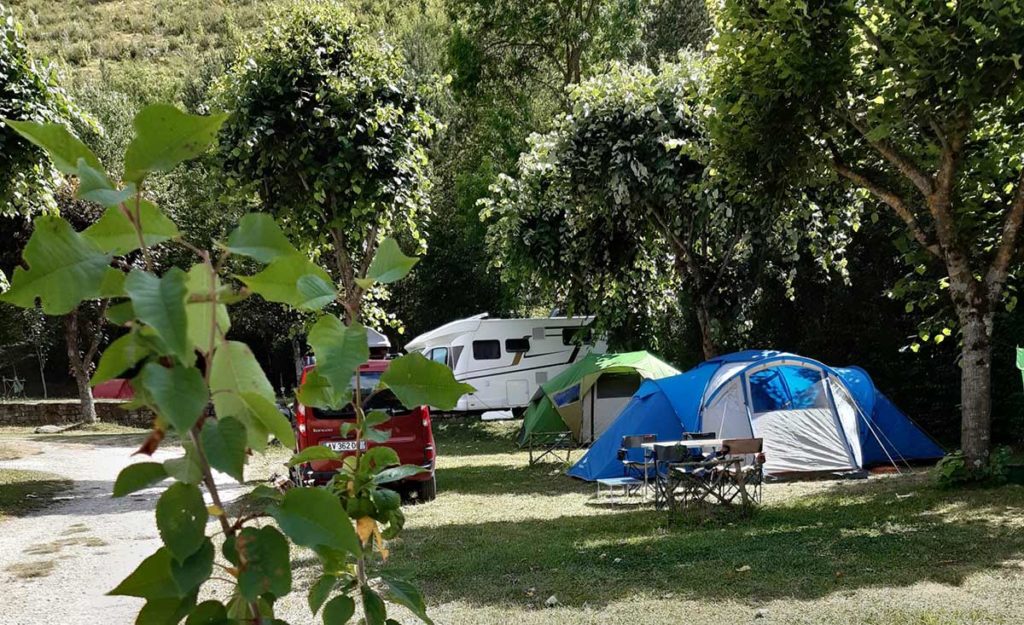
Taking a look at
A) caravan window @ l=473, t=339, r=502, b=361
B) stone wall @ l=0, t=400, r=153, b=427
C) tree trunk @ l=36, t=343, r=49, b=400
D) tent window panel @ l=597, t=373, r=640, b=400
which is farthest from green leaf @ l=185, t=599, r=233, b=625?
tree trunk @ l=36, t=343, r=49, b=400

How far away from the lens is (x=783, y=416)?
1091 cm

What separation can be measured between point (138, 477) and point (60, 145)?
348mm

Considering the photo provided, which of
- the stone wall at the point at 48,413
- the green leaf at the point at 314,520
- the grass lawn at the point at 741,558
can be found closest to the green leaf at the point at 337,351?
the green leaf at the point at 314,520

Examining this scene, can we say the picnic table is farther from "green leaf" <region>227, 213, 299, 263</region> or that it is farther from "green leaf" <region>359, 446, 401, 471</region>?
"green leaf" <region>227, 213, 299, 263</region>

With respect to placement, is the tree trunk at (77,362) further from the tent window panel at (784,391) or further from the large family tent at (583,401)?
the tent window panel at (784,391)

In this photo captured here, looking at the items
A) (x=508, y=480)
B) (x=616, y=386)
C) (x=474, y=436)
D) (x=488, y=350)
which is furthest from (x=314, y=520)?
(x=488, y=350)

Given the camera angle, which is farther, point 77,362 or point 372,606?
point 77,362

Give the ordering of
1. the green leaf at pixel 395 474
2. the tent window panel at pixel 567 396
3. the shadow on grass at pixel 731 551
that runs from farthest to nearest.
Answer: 1. the tent window panel at pixel 567 396
2. the shadow on grass at pixel 731 551
3. the green leaf at pixel 395 474

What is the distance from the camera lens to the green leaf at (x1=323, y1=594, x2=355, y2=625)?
122 cm

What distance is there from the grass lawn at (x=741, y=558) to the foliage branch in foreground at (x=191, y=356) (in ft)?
7.72

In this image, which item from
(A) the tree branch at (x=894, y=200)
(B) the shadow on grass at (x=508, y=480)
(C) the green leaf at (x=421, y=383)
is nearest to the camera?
(C) the green leaf at (x=421, y=383)

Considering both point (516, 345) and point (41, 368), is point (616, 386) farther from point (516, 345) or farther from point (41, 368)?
point (41, 368)

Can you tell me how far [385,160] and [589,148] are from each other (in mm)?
2741

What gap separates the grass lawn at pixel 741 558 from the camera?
5.12 metres
